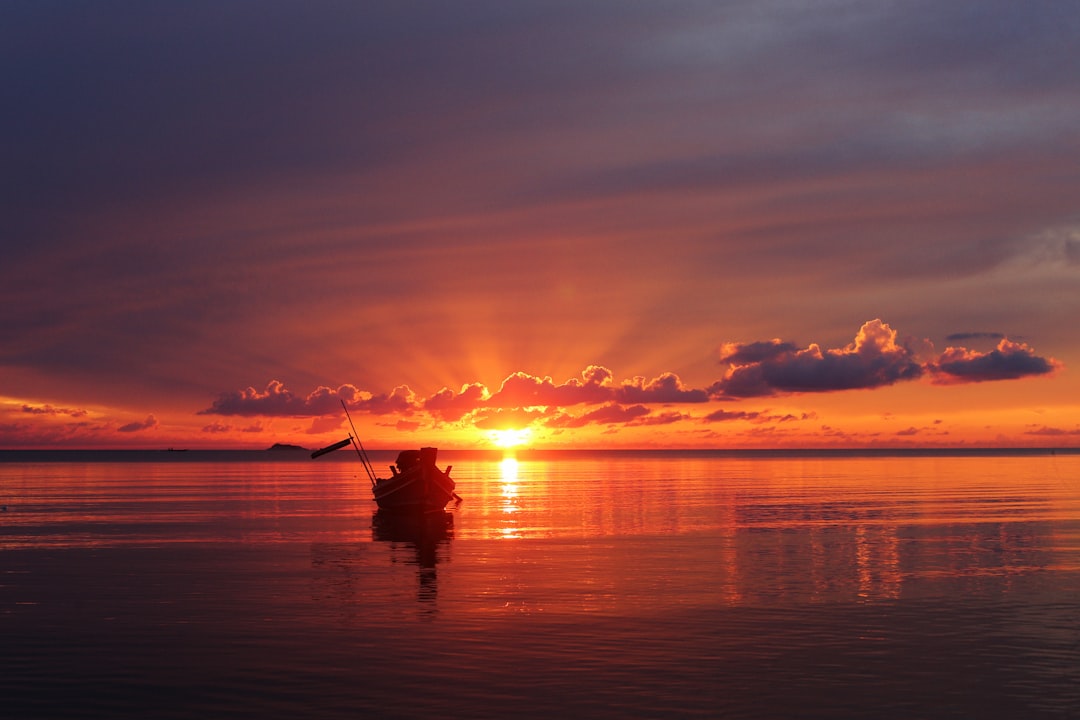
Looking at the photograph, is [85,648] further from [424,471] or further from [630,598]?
[424,471]

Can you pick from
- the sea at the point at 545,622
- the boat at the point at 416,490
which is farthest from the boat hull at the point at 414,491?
the sea at the point at 545,622

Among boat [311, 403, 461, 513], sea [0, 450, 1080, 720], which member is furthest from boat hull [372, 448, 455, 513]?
sea [0, 450, 1080, 720]

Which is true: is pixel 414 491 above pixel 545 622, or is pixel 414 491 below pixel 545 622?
above

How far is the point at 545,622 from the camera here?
3011cm

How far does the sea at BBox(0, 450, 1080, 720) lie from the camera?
71.5ft

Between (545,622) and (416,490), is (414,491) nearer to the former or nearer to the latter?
(416,490)

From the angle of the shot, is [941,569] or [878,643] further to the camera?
[941,569]

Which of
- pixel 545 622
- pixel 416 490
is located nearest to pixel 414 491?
pixel 416 490

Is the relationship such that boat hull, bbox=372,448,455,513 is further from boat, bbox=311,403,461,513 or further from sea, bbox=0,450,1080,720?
sea, bbox=0,450,1080,720

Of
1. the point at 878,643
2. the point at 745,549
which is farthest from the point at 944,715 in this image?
the point at 745,549

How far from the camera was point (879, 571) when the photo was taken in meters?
41.5

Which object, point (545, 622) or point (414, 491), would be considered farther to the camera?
point (414, 491)

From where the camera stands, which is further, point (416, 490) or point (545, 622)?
point (416, 490)

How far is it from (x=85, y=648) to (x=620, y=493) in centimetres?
8745
